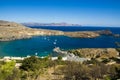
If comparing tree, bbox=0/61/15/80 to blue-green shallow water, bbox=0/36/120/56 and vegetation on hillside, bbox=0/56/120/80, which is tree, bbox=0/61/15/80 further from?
blue-green shallow water, bbox=0/36/120/56

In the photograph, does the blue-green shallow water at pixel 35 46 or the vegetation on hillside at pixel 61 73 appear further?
the blue-green shallow water at pixel 35 46

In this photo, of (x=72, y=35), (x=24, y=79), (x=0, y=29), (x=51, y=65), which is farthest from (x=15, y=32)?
(x=24, y=79)

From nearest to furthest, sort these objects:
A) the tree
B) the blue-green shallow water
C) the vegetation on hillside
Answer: the tree < the vegetation on hillside < the blue-green shallow water

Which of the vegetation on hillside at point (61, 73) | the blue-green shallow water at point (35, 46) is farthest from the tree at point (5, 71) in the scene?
the blue-green shallow water at point (35, 46)

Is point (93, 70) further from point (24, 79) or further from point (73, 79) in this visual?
point (24, 79)

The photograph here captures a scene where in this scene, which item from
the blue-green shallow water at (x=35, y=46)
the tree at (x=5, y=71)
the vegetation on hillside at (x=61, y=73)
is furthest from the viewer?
the blue-green shallow water at (x=35, y=46)

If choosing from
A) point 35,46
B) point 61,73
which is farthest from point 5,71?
point 35,46

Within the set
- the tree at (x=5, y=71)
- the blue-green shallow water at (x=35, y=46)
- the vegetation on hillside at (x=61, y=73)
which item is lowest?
the blue-green shallow water at (x=35, y=46)

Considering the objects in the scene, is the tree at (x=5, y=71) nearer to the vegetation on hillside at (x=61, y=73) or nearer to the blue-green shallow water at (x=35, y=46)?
the vegetation on hillside at (x=61, y=73)

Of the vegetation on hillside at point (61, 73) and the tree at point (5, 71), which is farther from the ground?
the tree at point (5, 71)

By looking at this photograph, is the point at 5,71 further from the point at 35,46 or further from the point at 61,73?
the point at 35,46

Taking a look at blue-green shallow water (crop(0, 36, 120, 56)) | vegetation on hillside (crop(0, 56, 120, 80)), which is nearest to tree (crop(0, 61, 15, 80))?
vegetation on hillside (crop(0, 56, 120, 80))

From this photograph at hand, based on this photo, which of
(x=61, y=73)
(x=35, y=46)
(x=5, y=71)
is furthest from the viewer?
(x=35, y=46)
